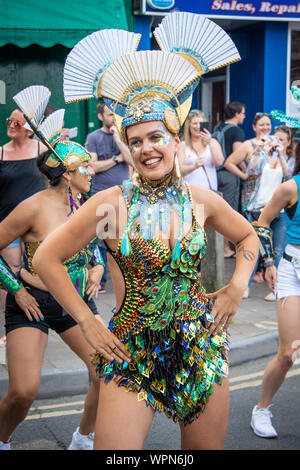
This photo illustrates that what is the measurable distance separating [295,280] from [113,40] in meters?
2.06

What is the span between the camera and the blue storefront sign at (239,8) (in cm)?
1047

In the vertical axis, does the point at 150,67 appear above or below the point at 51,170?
above

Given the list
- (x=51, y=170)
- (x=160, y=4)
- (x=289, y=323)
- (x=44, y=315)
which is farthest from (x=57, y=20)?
(x=289, y=323)

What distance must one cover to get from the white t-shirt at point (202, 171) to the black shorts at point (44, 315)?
164 inches

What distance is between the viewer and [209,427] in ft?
8.84

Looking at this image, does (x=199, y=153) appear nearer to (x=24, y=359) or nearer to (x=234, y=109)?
(x=234, y=109)

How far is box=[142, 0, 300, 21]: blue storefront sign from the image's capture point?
34.4 feet

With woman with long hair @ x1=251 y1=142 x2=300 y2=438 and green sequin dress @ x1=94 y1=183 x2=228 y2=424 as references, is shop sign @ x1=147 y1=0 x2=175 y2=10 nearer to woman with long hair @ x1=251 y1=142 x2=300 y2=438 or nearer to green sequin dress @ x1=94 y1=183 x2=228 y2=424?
woman with long hair @ x1=251 y1=142 x2=300 y2=438

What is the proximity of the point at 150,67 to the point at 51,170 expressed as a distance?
145cm

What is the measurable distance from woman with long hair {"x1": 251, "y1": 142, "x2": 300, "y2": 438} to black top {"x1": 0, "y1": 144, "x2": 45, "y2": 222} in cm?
262

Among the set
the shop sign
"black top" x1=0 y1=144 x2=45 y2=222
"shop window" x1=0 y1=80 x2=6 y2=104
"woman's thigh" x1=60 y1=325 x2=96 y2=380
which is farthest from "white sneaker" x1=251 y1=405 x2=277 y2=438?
the shop sign

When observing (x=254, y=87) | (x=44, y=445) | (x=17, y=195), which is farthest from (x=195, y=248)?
(x=254, y=87)

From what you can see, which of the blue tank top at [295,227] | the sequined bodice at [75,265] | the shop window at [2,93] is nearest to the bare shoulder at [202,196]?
the sequined bodice at [75,265]

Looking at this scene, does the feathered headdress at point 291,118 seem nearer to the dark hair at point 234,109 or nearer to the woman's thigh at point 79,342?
the woman's thigh at point 79,342
